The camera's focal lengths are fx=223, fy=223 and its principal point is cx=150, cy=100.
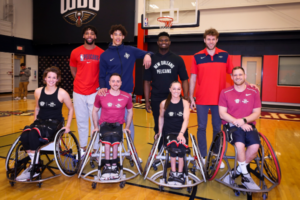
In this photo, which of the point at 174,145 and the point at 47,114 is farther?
the point at 47,114

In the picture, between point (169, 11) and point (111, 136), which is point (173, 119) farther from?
point (169, 11)

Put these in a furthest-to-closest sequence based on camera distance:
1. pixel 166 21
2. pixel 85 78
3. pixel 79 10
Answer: pixel 79 10 → pixel 166 21 → pixel 85 78

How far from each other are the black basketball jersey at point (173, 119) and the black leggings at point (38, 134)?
3.58 ft

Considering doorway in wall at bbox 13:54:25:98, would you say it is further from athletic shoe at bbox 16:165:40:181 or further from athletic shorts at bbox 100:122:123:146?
athletic shorts at bbox 100:122:123:146

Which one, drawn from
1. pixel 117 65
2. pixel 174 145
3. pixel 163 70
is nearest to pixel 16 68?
pixel 117 65

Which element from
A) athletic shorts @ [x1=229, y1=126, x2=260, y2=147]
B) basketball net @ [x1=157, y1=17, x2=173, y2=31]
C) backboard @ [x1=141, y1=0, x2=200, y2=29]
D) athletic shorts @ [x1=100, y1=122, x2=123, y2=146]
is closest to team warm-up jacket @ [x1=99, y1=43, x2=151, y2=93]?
athletic shorts @ [x1=100, y1=122, x2=123, y2=146]

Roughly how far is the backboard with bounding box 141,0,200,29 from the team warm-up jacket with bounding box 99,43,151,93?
214 inches

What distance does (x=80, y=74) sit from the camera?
8.71 ft

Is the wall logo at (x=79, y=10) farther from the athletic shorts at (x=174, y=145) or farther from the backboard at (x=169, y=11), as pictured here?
the athletic shorts at (x=174, y=145)

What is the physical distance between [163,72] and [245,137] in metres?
1.05

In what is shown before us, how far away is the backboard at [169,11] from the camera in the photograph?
782cm

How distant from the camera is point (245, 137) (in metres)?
2.05

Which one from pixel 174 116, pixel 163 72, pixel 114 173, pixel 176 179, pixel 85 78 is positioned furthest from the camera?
pixel 85 78

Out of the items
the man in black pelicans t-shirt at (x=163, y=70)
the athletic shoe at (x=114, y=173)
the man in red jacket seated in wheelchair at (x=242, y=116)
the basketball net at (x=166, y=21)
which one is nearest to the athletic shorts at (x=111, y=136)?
the athletic shoe at (x=114, y=173)
